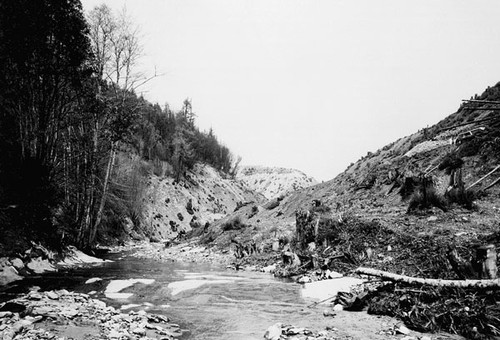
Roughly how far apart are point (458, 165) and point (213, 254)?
42.3 feet

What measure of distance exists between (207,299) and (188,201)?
3629 centimetres

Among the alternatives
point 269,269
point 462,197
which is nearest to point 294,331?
point 269,269

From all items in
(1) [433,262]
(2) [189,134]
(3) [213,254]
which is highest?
(2) [189,134]

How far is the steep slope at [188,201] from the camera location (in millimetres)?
37281

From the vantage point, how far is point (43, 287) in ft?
23.4

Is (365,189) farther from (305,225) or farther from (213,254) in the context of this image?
(213,254)

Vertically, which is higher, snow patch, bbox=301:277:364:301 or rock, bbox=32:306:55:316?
rock, bbox=32:306:55:316

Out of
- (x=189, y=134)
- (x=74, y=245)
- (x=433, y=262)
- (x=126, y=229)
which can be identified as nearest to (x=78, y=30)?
(x=74, y=245)

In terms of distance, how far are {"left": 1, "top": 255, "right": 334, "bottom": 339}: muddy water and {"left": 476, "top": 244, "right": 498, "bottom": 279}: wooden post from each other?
2.63m

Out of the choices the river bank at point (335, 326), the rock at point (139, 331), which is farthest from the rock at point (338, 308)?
the rock at point (139, 331)

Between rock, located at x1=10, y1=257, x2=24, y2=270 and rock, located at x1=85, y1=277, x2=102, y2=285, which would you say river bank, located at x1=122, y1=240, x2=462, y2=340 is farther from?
rock, located at x1=10, y1=257, x2=24, y2=270

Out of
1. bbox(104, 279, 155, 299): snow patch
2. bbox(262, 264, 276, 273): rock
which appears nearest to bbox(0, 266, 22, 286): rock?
bbox(104, 279, 155, 299): snow patch

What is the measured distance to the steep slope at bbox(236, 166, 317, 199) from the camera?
80125 millimetres

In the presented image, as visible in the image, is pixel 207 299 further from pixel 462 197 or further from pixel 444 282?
pixel 462 197
